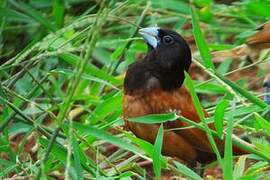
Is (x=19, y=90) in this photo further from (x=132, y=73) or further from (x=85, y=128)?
(x=85, y=128)

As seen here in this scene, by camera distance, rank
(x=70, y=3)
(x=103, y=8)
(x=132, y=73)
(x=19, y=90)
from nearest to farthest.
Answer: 1. (x=103, y=8)
2. (x=132, y=73)
3. (x=19, y=90)
4. (x=70, y=3)

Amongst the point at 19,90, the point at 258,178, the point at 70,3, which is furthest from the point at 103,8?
the point at 70,3

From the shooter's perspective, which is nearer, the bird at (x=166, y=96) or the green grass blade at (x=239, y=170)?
the green grass blade at (x=239, y=170)

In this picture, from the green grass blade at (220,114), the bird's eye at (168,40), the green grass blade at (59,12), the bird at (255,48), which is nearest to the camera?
the green grass blade at (220,114)

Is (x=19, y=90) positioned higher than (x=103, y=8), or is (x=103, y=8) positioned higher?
(x=103, y=8)

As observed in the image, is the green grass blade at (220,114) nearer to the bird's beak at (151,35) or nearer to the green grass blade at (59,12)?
the bird's beak at (151,35)

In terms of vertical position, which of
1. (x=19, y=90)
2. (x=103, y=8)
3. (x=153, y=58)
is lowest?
(x=19, y=90)

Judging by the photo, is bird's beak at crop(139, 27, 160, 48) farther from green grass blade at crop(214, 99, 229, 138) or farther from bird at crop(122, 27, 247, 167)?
green grass blade at crop(214, 99, 229, 138)

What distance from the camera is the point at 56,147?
10.7 ft

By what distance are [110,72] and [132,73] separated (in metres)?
0.50

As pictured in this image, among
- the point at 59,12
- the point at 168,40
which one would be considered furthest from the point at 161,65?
the point at 59,12

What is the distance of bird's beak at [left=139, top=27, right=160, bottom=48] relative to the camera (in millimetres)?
3889

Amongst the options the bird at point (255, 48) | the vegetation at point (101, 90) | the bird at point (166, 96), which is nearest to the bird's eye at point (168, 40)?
the bird at point (166, 96)

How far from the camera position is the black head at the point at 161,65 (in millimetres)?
3842
